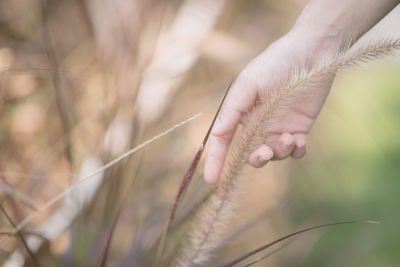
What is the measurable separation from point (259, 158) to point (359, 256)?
67 centimetres

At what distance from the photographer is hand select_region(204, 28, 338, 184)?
0.52 m

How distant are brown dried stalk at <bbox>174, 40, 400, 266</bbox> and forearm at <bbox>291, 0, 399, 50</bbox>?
0.73 ft

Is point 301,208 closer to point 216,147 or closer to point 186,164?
point 186,164

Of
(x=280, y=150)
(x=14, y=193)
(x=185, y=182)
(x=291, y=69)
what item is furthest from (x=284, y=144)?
(x=14, y=193)

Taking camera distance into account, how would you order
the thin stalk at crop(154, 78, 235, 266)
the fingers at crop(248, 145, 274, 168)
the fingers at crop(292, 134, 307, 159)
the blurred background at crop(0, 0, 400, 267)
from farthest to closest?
the blurred background at crop(0, 0, 400, 267) < the fingers at crop(292, 134, 307, 159) < the fingers at crop(248, 145, 274, 168) < the thin stalk at crop(154, 78, 235, 266)

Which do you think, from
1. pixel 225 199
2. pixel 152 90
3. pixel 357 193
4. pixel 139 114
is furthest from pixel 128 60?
pixel 357 193

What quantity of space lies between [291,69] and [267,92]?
11 centimetres

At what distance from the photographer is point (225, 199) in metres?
0.43

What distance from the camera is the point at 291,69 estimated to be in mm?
571

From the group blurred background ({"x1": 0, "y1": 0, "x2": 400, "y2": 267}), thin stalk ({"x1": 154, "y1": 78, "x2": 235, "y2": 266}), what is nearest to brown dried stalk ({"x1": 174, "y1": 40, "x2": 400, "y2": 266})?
thin stalk ({"x1": 154, "y1": 78, "x2": 235, "y2": 266})

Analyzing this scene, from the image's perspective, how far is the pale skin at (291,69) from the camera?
1.74 feet

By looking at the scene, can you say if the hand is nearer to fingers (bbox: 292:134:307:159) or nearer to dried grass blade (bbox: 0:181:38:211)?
fingers (bbox: 292:134:307:159)

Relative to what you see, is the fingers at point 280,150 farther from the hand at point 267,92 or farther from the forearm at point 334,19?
the forearm at point 334,19

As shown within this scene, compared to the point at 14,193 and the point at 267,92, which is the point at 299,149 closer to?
the point at 267,92
